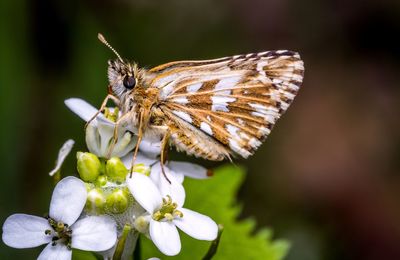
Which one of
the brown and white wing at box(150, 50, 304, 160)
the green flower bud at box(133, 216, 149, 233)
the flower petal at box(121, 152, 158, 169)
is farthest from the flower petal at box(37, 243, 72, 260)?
the brown and white wing at box(150, 50, 304, 160)

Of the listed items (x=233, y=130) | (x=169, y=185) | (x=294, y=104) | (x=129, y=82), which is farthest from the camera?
(x=294, y=104)

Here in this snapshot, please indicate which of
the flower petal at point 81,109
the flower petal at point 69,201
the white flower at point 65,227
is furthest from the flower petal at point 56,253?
the flower petal at point 81,109

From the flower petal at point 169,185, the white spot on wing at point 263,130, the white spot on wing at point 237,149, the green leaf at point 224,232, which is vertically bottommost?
the green leaf at point 224,232

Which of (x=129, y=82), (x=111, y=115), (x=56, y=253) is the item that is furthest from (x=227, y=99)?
(x=56, y=253)

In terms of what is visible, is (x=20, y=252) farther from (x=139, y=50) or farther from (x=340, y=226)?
(x=340, y=226)

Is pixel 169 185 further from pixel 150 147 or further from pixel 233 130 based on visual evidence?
pixel 233 130

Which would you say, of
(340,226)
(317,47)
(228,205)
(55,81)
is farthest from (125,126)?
(317,47)

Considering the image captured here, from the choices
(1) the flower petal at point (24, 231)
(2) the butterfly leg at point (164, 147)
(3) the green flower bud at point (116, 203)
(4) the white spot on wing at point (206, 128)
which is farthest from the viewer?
(4) the white spot on wing at point (206, 128)

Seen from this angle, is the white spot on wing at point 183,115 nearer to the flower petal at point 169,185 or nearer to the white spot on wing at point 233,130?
the white spot on wing at point 233,130
